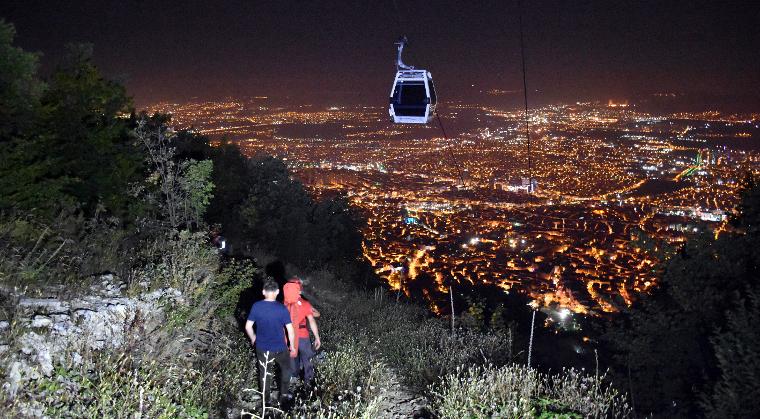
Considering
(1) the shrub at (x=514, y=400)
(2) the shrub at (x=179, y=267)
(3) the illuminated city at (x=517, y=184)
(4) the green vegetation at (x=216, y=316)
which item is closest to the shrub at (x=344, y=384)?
(4) the green vegetation at (x=216, y=316)

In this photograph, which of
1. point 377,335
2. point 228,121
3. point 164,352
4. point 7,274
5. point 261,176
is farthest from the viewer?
point 228,121

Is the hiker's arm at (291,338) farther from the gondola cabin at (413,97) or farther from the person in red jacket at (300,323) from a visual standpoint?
the gondola cabin at (413,97)

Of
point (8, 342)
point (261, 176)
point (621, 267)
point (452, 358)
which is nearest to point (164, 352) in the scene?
point (8, 342)

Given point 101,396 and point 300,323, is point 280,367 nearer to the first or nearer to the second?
point 300,323

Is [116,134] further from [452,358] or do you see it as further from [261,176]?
[452,358]

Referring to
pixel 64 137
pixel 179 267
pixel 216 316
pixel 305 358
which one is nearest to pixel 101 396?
pixel 305 358

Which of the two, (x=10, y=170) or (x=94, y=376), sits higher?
(x=10, y=170)

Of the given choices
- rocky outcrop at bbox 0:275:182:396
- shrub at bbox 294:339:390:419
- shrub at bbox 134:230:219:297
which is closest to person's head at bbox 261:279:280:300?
shrub at bbox 294:339:390:419
